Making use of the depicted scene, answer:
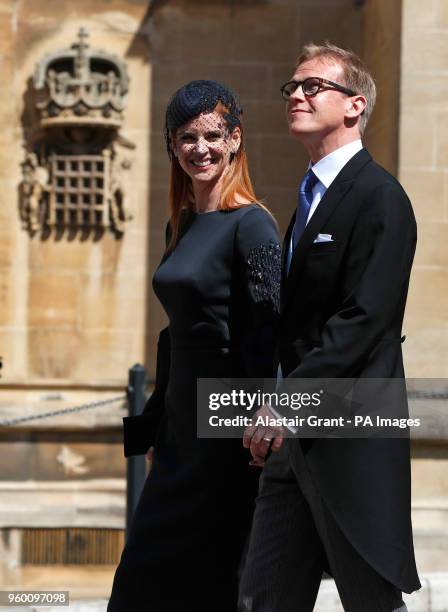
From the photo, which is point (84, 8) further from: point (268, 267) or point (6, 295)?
point (268, 267)

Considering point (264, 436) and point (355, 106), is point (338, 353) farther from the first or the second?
point (355, 106)

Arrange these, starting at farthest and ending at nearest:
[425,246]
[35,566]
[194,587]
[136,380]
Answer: [35,566] < [425,246] < [136,380] < [194,587]

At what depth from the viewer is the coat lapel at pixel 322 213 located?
2748mm

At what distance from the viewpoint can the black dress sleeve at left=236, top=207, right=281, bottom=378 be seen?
3037 mm

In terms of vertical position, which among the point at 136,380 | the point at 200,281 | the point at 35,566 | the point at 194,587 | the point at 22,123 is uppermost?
the point at 22,123

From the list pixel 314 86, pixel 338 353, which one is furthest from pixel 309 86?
pixel 338 353

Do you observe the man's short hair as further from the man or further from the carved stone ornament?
the carved stone ornament

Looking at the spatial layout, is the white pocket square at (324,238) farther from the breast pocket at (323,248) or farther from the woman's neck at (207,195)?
the woman's neck at (207,195)

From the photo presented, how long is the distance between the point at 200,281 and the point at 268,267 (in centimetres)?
19

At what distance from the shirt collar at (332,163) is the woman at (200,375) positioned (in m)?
0.31

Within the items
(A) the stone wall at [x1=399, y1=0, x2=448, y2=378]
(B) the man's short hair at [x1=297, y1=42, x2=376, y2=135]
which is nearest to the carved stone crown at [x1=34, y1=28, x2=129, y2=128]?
(A) the stone wall at [x1=399, y1=0, x2=448, y2=378]

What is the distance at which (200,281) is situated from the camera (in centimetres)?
313

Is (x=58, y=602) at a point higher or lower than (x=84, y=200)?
lower

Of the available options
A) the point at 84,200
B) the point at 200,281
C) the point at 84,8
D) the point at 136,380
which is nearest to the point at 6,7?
→ the point at 84,8
